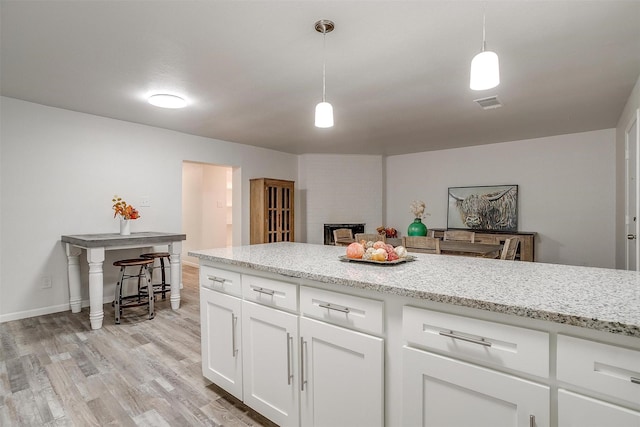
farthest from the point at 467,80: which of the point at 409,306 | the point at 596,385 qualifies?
the point at 596,385

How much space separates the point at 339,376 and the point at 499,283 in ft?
2.47

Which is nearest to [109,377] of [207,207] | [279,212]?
[279,212]

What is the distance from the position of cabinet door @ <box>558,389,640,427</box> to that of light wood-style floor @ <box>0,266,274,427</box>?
1.42 meters

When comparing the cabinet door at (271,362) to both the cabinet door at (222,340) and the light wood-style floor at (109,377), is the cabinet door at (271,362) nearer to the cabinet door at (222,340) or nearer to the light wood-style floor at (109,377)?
the cabinet door at (222,340)

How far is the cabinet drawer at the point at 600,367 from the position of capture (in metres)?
0.81

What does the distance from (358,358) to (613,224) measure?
5.22 m

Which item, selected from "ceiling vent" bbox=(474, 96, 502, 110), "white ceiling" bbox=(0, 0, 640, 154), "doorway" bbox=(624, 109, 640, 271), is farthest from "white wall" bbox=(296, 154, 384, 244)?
"doorway" bbox=(624, 109, 640, 271)

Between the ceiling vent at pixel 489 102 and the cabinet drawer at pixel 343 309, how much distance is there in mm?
2824

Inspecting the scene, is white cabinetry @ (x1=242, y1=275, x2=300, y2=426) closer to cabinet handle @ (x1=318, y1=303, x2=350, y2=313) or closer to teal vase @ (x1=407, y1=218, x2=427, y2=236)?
cabinet handle @ (x1=318, y1=303, x2=350, y2=313)

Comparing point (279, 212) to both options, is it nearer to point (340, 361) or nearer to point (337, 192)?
point (337, 192)

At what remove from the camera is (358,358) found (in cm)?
132

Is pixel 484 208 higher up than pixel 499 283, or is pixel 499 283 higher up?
pixel 484 208

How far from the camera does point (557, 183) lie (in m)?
4.98

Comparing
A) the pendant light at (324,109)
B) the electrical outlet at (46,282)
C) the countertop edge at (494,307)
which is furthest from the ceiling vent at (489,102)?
the electrical outlet at (46,282)
